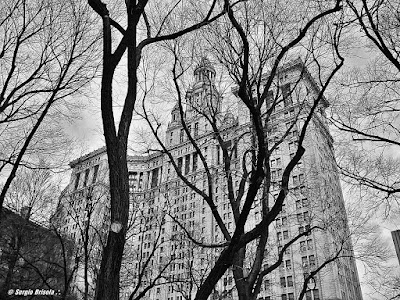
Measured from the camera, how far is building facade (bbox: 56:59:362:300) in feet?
29.0

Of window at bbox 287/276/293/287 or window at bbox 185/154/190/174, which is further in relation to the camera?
window at bbox 185/154/190/174

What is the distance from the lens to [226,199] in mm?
62812

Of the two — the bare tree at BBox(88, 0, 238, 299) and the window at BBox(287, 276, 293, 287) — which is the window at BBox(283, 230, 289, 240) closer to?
the window at BBox(287, 276, 293, 287)


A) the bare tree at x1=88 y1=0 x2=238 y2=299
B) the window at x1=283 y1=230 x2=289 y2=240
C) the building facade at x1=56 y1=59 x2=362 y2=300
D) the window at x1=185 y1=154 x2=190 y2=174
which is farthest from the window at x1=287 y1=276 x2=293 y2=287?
the bare tree at x1=88 y1=0 x2=238 y2=299

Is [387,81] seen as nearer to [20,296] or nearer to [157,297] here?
[20,296]

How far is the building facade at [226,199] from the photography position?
29.0ft

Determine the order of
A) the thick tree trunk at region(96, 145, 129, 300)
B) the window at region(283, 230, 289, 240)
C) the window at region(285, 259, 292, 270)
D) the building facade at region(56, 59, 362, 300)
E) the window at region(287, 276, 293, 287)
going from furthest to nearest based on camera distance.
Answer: the window at region(283, 230, 289, 240) < the window at region(285, 259, 292, 270) < the window at region(287, 276, 293, 287) < the building facade at region(56, 59, 362, 300) < the thick tree trunk at region(96, 145, 129, 300)

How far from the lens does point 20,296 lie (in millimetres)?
15961

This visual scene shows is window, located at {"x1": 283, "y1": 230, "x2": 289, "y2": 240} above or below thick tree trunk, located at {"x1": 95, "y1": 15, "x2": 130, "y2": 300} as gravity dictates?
above

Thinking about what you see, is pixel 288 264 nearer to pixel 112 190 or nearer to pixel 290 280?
pixel 290 280

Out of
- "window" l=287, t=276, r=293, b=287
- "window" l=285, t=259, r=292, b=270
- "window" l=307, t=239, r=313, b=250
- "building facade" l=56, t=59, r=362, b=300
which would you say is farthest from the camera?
"window" l=285, t=259, r=292, b=270

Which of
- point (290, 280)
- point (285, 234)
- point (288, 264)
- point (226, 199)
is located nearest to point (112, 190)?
point (290, 280)

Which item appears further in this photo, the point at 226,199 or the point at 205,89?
the point at 226,199

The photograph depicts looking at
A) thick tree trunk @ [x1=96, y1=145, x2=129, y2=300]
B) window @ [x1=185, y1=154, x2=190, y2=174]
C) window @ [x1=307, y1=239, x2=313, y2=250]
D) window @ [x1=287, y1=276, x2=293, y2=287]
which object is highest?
window @ [x1=185, y1=154, x2=190, y2=174]
